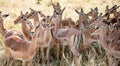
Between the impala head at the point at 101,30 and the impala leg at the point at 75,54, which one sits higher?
the impala head at the point at 101,30

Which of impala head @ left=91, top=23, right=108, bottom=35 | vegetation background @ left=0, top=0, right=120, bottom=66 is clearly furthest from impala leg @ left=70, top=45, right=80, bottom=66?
vegetation background @ left=0, top=0, right=120, bottom=66

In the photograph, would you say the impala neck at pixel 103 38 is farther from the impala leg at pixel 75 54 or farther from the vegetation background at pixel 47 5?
the vegetation background at pixel 47 5

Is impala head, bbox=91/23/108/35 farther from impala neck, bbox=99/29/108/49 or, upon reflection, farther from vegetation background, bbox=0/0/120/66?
vegetation background, bbox=0/0/120/66

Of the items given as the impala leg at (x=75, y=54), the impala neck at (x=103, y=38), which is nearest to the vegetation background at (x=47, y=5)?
the impala leg at (x=75, y=54)

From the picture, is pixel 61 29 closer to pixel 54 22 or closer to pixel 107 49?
pixel 54 22

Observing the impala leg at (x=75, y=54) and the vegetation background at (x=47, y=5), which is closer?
the impala leg at (x=75, y=54)

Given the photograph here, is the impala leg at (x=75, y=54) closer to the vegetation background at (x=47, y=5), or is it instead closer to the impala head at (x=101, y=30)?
the impala head at (x=101, y=30)

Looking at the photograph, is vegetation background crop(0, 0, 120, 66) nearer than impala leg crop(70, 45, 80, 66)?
No

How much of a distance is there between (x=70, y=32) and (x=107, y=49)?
823mm

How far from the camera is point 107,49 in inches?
A: 262

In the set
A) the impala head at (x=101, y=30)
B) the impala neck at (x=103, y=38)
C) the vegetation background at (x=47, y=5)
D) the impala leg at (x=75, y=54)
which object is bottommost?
the impala leg at (x=75, y=54)

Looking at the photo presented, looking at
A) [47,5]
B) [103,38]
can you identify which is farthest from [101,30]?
[47,5]

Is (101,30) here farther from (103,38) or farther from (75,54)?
(75,54)

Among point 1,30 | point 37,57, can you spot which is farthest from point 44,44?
point 1,30
